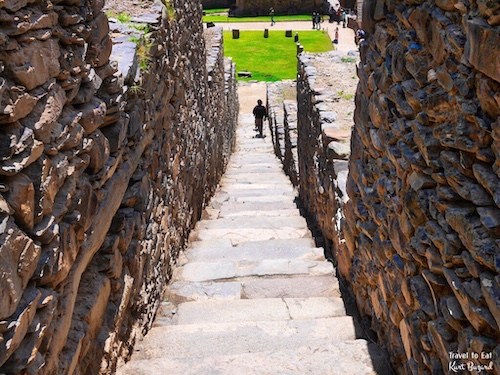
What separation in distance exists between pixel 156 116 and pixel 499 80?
132 inches

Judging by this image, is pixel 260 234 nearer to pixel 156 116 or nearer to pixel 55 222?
pixel 156 116

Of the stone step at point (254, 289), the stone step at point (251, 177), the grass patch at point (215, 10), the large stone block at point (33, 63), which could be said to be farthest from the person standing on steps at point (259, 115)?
the grass patch at point (215, 10)

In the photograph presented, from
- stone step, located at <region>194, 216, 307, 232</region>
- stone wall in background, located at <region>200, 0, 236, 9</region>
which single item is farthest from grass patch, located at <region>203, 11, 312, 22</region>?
stone step, located at <region>194, 216, 307, 232</region>

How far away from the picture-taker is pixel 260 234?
277 inches

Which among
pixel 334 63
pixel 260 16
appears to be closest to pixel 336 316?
pixel 334 63

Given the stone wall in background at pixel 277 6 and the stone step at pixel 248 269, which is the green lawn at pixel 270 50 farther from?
the stone step at pixel 248 269

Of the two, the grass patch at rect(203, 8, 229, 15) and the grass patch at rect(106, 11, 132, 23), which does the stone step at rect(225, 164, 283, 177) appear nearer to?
the grass patch at rect(106, 11, 132, 23)

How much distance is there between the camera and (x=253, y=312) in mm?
4707

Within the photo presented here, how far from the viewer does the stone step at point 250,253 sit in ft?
20.1

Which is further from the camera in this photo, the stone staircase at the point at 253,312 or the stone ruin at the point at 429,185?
the stone staircase at the point at 253,312

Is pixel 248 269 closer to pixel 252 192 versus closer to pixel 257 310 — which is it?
pixel 257 310

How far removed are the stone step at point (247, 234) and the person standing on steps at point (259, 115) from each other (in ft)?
34.8

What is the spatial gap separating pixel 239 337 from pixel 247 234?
9.73 feet

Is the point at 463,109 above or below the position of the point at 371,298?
above
